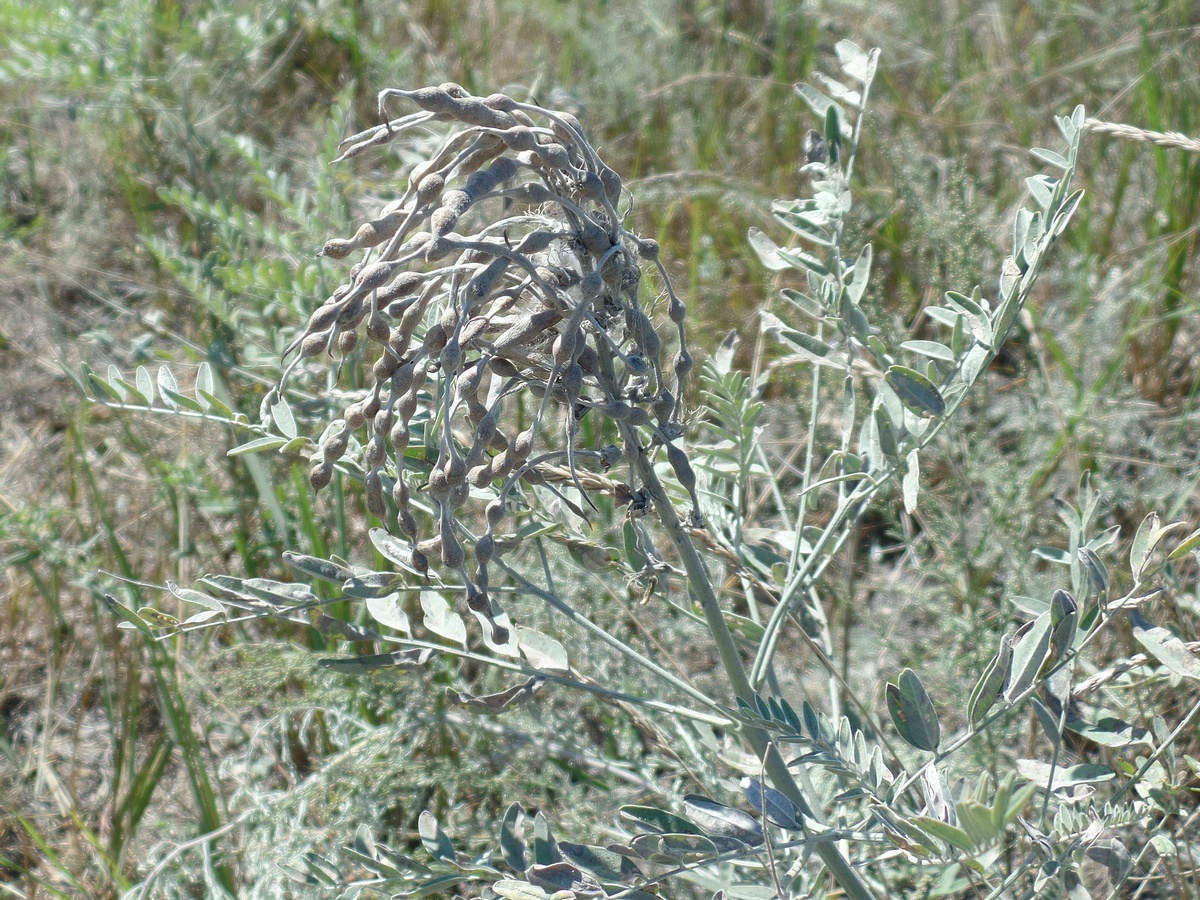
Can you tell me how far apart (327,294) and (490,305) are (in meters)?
0.81

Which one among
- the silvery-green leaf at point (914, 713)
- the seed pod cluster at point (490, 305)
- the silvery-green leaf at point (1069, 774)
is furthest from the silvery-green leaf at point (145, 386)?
the silvery-green leaf at point (1069, 774)

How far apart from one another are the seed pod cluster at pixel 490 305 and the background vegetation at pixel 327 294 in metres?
0.64

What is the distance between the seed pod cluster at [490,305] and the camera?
0.80m

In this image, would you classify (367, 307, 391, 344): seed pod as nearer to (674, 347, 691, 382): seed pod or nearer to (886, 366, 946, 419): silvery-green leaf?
(674, 347, 691, 382): seed pod

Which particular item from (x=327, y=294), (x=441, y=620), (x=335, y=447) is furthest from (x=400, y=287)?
(x=327, y=294)

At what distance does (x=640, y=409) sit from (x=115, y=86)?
2.06 meters

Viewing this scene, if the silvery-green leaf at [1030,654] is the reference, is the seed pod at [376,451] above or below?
above

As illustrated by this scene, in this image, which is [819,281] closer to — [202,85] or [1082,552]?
[1082,552]

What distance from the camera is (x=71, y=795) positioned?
1833mm

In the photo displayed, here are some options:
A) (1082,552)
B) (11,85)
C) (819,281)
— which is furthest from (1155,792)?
(11,85)

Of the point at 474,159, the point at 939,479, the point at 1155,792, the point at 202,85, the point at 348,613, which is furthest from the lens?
the point at 202,85

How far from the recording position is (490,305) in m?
0.96

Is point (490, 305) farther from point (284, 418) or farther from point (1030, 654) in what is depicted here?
point (1030, 654)

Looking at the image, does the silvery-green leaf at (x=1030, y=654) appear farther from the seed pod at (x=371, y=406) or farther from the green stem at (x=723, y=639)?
the seed pod at (x=371, y=406)
